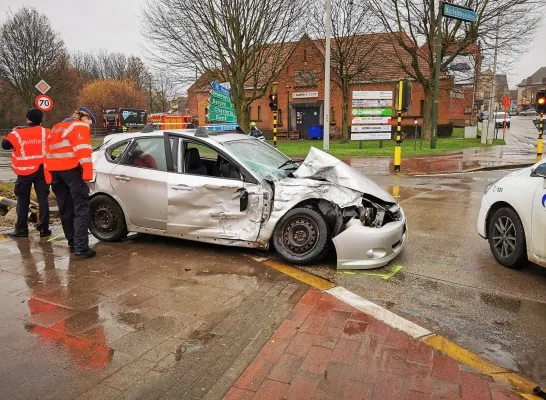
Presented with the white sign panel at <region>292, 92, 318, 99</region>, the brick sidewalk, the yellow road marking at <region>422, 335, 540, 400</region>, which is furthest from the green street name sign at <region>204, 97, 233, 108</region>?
the white sign panel at <region>292, 92, 318, 99</region>

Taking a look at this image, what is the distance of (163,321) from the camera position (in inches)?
146

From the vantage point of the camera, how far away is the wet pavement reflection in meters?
2.88

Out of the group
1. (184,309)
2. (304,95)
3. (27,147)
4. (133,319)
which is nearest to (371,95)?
(27,147)

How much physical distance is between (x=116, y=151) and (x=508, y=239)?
4927 mm

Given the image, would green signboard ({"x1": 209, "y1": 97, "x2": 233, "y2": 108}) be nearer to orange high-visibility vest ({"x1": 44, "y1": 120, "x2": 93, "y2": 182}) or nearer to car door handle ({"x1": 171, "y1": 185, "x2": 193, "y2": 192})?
orange high-visibility vest ({"x1": 44, "y1": 120, "x2": 93, "y2": 182})

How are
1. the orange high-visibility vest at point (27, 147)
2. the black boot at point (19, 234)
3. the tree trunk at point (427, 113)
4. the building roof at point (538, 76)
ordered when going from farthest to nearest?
the building roof at point (538, 76) → the tree trunk at point (427, 113) → the black boot at point (19, 234) → the orange high-visibility vest at point (27, 147)

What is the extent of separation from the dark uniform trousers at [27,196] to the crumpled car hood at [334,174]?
12.4 feet

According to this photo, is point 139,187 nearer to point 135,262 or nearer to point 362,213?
point 135,262

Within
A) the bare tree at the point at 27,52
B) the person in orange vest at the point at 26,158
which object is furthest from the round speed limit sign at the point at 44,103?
the bare tree at the point at 27,52

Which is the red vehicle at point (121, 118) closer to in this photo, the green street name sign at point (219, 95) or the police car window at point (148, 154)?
the green street name sign at point (219, 95)

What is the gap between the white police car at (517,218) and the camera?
450 centimetres

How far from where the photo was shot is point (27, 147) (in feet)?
20.8

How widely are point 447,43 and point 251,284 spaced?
2588cm

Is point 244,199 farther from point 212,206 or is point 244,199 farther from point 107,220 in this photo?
point 107,220
